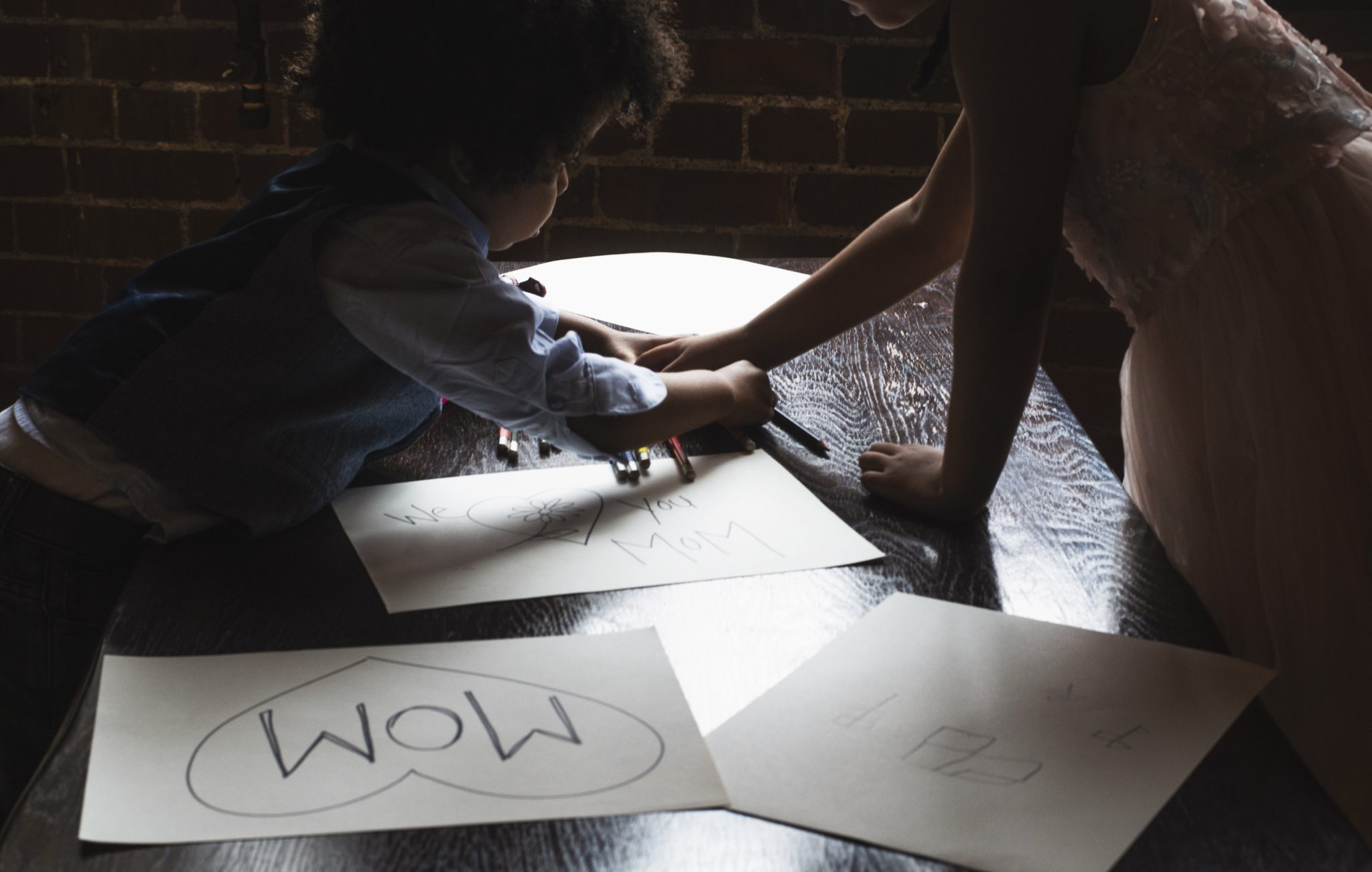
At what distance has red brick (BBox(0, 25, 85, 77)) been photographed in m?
1.94

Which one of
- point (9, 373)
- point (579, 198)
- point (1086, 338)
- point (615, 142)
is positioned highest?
point (615, 142)

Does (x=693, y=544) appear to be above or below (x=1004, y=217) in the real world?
below

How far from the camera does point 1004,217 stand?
69 cm

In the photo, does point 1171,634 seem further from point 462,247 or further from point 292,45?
point 292,45

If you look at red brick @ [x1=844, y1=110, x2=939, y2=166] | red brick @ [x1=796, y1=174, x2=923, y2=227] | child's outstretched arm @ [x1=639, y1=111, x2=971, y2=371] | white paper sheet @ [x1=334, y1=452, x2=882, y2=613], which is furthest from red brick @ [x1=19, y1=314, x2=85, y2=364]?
white paper sheet @ [x1=334, y1=452, x2=882, y2=613]

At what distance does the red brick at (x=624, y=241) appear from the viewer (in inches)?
78.5

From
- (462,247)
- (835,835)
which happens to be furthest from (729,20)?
(835,835)

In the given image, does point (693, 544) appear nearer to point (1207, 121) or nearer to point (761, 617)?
point (761, 617)

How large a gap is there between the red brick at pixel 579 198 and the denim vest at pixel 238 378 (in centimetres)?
123

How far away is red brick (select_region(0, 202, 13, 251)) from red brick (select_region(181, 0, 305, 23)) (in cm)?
54

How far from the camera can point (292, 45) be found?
188cm

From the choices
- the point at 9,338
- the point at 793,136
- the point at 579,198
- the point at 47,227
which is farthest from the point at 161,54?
the point at 793,136

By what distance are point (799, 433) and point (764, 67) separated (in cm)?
123

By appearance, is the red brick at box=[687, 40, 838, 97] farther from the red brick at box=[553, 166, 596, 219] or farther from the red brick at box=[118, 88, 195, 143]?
the red brick at box=[118, 88, 195, 143]
